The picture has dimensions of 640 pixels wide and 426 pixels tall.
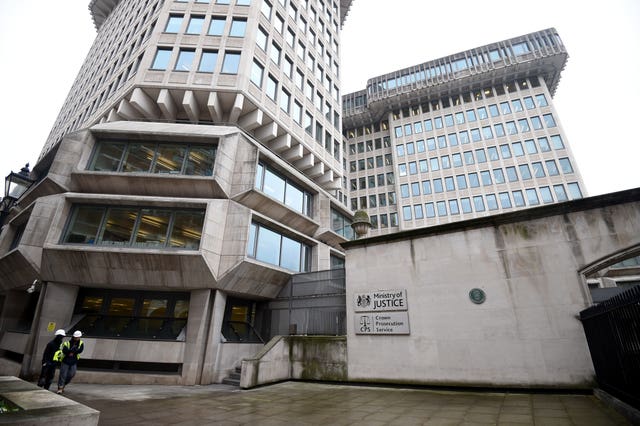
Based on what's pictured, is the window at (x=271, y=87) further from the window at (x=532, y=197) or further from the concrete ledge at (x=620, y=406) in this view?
the window at (x=532, y=197)

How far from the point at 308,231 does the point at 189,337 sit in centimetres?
1035

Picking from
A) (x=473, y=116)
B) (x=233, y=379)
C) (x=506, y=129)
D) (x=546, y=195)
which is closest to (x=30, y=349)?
(x=233, y=379)

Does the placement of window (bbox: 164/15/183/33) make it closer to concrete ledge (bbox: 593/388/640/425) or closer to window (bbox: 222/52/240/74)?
window (bbox: 222/52/240/74)

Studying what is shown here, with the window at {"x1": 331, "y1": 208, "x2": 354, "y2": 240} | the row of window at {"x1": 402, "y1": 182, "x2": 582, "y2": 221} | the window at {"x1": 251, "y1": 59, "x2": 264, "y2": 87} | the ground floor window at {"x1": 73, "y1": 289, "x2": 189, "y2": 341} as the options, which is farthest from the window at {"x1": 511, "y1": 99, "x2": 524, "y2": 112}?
the ground floor window at {"x1": 73, "y1": 289, "x2": 189, "y2": 341}

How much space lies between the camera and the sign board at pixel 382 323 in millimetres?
11570

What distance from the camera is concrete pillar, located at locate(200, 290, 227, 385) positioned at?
45.7 feet

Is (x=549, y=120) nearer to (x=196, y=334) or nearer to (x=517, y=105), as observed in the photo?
(x=517, y=105)

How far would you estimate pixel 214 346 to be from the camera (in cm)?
1451

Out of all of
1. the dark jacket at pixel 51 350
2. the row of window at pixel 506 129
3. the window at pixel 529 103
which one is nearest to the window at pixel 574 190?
the row of window at pixel 506 129

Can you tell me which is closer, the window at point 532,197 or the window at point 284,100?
the window at point 284,100

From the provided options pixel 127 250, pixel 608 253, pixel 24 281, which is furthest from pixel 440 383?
pixel 24 281

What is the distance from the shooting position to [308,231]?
855 inches

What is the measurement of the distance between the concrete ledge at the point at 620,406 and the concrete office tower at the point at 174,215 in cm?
1363

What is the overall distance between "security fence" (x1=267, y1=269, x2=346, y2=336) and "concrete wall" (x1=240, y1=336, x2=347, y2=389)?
148 centimetres
